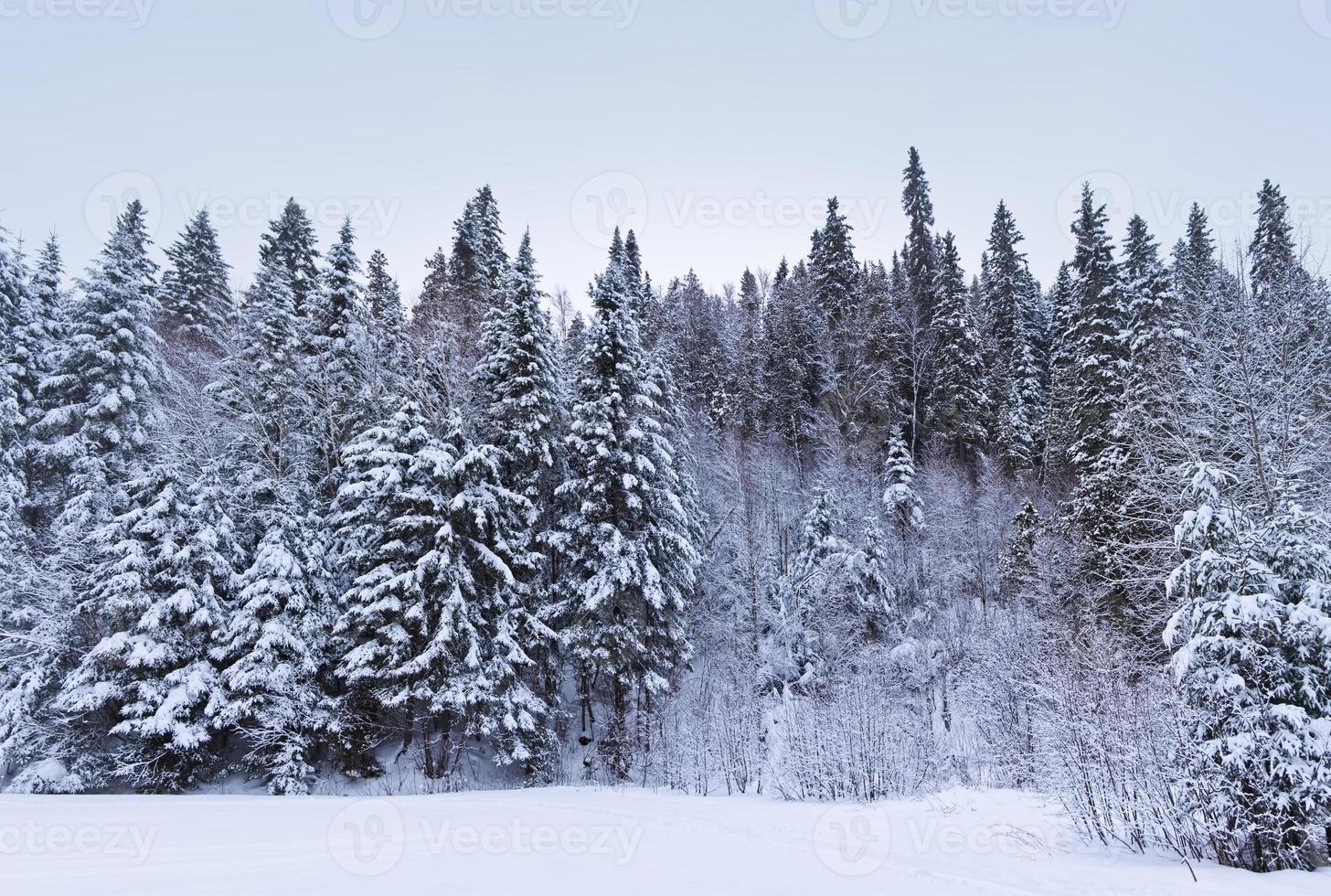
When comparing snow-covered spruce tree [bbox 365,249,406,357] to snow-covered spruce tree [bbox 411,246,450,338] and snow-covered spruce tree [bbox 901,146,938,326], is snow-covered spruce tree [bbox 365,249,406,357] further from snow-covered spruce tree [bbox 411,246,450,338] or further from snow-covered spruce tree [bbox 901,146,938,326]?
snow-covered spruce tree [bbox 901,146,938,326]

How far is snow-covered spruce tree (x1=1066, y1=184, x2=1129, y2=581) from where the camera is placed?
70.0ft

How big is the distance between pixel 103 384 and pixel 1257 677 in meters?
31.2

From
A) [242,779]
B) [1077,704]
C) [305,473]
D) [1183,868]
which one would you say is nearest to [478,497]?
[305,473]

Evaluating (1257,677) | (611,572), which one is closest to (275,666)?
(611,572)

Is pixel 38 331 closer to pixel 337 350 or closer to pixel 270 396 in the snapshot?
pixel 270 396

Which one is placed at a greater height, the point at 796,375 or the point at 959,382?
the point at 796,375

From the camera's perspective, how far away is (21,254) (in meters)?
25.3

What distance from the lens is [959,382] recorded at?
38.0 metres

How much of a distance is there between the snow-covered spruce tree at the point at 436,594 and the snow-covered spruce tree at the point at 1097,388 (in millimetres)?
19183

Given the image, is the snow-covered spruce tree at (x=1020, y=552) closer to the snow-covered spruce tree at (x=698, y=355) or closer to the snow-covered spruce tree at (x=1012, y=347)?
the snow-covered spruce tree at (x=1012, y=347)
